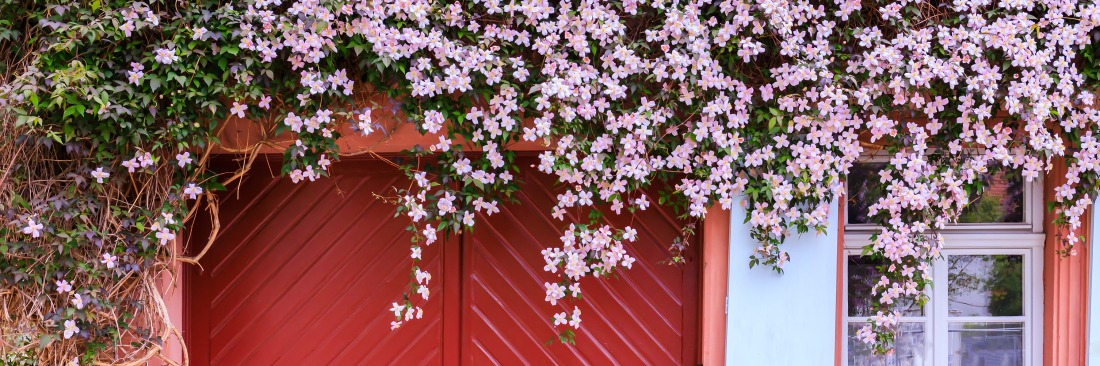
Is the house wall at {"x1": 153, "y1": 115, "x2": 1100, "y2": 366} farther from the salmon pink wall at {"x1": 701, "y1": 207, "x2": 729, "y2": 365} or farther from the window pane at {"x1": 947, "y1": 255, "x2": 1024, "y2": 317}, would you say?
the window pane at {"x1": 947, "y1": 255, "x2": 1024, "y2": 317}

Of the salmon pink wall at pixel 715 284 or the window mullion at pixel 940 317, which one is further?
the window mullion at pixel 940 317

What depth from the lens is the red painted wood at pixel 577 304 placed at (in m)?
3.94

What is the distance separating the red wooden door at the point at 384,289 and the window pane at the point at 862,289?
70cm

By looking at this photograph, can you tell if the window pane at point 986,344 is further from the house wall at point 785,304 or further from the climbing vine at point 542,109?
the house wall at point 785,304

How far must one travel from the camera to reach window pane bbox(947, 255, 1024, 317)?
12.9 ft

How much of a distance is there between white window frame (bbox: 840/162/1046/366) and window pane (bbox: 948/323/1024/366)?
34 mm

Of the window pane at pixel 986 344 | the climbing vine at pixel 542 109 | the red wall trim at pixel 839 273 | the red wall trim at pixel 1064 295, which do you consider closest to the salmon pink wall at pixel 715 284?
the climbing vine at pixel 542 109

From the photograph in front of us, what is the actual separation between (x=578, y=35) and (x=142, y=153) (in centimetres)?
169

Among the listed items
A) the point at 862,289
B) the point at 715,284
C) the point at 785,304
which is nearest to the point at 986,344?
the point at 862,289

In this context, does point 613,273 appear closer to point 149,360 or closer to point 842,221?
point 842,221

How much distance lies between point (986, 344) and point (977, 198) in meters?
0.68

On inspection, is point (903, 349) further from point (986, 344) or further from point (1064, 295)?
point (1064, 295)

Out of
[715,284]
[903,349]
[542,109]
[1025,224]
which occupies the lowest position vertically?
[903,349]

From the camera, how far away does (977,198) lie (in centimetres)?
382
